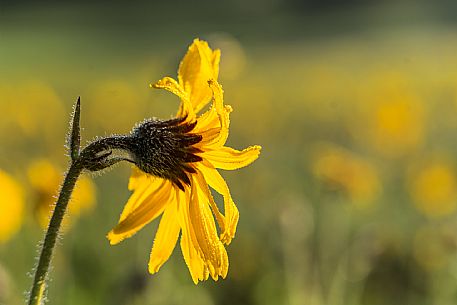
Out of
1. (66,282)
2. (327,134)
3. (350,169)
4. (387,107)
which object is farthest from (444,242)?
(327,134)

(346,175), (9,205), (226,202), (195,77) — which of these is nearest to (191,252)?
(226,202)

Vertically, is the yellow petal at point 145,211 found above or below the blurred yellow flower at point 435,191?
above

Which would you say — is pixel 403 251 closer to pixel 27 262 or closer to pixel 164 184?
pixel 27 262

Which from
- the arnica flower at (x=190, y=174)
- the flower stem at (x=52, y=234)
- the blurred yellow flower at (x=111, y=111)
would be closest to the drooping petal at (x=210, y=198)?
the arnica flower at (x=190, y=174)

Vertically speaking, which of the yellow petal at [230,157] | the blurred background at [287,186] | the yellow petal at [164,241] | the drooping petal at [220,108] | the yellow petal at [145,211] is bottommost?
the blurred background at [287,186]

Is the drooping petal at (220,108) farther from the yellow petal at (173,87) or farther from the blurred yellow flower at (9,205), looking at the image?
the blurred yellow flower at (9,205)

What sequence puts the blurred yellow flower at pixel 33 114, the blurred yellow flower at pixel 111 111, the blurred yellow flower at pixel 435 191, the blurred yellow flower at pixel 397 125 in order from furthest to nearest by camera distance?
the blurred yellow flower at pixel 111 111
the blurred yellow flower at pixel 33 114
the blurred yellow flower at pixel 397 125
the blurred yellow flower at pixel 435 191
